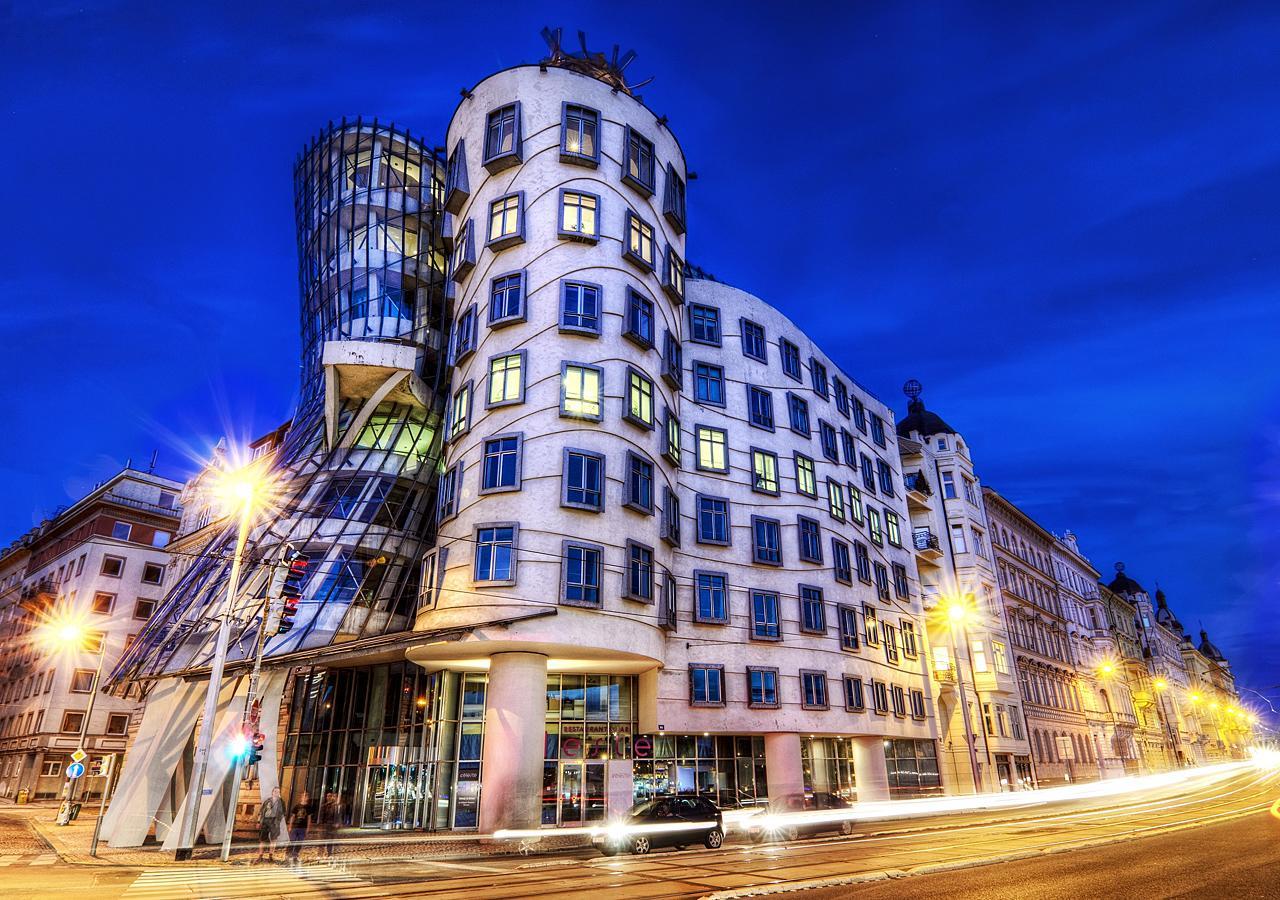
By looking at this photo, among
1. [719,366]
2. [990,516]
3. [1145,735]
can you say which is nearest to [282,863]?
[719,366]

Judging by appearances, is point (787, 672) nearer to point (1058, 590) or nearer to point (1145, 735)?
point (1058, 590)

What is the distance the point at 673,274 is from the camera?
3888 centimetres

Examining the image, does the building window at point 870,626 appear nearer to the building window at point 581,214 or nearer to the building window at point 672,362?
the building window at point 672,362

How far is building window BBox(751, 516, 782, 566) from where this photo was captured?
125 ft

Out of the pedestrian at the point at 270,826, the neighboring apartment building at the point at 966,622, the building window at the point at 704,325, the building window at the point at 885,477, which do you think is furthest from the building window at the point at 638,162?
the neighboring apartment building at the point at 966,622

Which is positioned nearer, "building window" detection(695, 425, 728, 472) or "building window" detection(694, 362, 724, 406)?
"building window" detection(695, 425, 728, 472)

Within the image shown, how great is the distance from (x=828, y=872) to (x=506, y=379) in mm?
22316

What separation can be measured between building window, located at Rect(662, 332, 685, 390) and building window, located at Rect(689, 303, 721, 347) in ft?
6.67

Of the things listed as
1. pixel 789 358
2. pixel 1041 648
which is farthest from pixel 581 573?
pixel 1041 648

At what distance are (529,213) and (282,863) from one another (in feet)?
88.1

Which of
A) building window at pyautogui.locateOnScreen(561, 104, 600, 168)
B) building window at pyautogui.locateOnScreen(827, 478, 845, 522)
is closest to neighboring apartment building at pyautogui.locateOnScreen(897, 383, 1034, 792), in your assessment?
building window at pyautogui.locateOnScreen(827, 478, 845, 522)

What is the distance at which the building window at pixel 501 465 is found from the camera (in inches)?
1171

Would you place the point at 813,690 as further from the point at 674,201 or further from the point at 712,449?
the point at 674,201

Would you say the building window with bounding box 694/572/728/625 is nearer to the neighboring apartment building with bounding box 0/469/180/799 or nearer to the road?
the road
